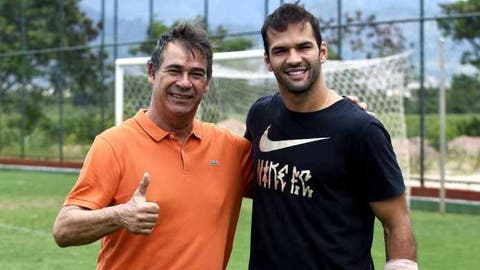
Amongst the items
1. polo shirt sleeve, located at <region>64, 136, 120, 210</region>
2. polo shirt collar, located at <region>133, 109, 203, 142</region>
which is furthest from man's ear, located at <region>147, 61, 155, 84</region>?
polo shirt sleeve, located at <region>64, 136, 120, 210</region>

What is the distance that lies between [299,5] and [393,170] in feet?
2.43

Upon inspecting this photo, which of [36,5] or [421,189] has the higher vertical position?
[36,5]

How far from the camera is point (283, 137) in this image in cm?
356

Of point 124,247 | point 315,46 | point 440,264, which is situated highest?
point 315,46

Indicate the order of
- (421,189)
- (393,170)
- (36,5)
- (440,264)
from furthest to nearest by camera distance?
(36,5) < (421,189) < (440,264) < (393,170)

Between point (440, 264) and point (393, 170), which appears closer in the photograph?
point (393, 170)

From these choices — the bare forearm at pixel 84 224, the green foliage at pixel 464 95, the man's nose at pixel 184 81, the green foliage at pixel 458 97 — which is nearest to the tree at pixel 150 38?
the green foliage at pixel 458 97

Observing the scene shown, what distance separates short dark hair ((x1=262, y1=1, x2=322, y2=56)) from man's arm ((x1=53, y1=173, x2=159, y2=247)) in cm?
77

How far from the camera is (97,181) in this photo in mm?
3381

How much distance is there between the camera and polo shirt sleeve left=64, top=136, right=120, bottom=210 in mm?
3365

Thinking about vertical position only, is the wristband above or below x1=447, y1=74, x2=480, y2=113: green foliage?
below

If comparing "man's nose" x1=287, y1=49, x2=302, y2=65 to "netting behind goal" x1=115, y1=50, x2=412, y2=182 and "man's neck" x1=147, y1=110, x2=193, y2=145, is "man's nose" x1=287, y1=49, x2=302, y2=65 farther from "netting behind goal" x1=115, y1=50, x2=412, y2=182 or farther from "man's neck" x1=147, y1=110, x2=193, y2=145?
"netting behind goal" x1=115, y1=50, x2=412, y2=182

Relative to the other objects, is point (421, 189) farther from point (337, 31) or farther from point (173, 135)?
point (173, 135)

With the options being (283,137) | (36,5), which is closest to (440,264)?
(283,137)
